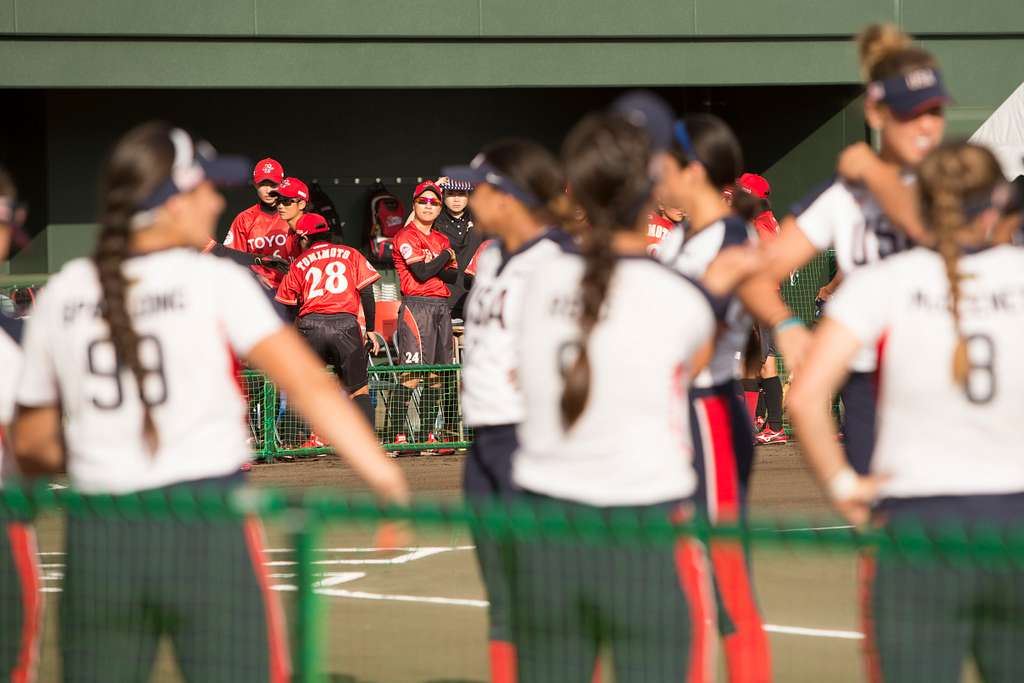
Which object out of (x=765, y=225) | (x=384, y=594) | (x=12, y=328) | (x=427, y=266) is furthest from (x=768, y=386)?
(x=12, y=328)

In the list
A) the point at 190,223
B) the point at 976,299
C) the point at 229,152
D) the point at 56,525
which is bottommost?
the point at 56,525

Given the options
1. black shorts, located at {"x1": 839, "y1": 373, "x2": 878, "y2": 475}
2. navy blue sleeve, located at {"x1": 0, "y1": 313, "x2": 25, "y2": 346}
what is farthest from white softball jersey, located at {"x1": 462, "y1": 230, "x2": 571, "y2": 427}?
navy blue sleeve, located at {"x1": 0, "y1": 313, "x2": 25, "y2": 346}

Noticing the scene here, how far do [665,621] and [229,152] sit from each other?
1840cm

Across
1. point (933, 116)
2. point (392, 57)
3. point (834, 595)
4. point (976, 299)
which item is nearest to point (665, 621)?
point (834, 595)

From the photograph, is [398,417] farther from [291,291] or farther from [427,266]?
[291,291]

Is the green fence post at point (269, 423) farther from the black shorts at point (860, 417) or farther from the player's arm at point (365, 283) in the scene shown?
the black shorts at point (860, 417)

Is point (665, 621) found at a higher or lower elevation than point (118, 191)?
lower

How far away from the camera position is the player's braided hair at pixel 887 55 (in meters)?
4.39

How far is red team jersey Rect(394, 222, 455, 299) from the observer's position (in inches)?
567

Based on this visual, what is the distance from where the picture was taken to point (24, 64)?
17.5 m

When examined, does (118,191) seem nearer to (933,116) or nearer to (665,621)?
(665,621)

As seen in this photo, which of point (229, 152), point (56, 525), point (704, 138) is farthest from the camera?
point (229, 152)

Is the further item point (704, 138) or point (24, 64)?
point (24, 64)

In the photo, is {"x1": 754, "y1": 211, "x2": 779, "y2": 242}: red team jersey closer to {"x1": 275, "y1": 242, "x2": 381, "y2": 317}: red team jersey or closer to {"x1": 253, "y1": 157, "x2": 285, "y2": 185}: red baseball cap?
{"x1": 275, "y1": 242, "x2": 381, "y2": 317}: red team jersey
